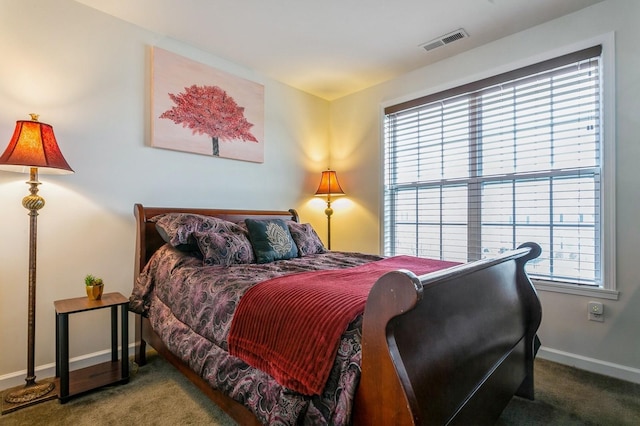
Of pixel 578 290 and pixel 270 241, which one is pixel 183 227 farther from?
pixel 578 290

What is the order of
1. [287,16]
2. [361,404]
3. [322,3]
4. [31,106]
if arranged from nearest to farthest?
[361,404] < [31,106] < [322,3] < [287,16]

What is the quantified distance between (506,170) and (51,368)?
3749 mm

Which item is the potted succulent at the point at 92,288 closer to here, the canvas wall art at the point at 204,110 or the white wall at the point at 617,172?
the canvas wall art at the point at 204,110

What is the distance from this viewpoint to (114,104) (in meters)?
2.49

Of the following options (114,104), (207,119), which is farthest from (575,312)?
(114,104)

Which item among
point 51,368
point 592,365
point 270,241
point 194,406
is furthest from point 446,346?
point 51,368

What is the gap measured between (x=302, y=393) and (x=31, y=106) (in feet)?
8.18

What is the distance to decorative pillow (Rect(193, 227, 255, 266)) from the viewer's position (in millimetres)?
2180

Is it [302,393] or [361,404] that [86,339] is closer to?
[302,393]

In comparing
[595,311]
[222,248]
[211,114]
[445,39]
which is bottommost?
[595,311]

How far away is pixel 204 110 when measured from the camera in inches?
116

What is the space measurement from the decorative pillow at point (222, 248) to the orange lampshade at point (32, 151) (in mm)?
912

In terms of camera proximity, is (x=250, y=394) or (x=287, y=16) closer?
(x=250, y=394)

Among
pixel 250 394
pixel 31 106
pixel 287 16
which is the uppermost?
pixel 287 16
